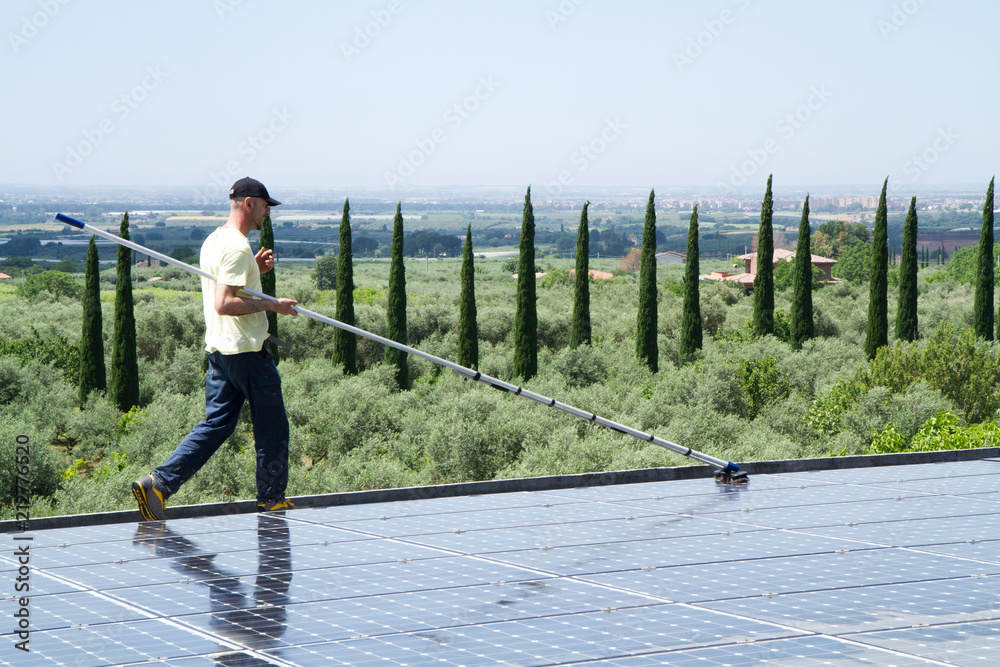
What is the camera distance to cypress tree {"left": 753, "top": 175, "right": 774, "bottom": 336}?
1623 inches

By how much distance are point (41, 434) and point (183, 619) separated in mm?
21364

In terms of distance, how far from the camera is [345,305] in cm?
3816

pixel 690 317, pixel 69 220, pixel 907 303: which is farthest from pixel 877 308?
pixel 69 220

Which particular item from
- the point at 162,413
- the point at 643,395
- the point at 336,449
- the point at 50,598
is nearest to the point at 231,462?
the point at 336,449

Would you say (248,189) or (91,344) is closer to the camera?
(248,189)

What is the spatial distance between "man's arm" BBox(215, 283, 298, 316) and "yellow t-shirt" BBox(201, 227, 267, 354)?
1.8 inches

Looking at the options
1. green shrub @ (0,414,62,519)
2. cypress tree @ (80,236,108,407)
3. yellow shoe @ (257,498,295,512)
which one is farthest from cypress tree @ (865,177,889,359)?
yellow shoe @ (257,498,295,512)

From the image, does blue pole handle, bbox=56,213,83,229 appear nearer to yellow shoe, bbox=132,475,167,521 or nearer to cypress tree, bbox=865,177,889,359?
yellow shoe, bbox=132,475,167,521

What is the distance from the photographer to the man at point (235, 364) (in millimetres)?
5828

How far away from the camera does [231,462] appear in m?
20.3

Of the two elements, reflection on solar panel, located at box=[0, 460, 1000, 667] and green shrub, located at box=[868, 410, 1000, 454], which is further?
green shrub, located at box=[868, 410, 1000, 454]

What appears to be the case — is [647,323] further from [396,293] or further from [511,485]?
[511,485]

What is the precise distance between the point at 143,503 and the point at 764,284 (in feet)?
124

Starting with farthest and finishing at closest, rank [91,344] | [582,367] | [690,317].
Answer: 1. [690,317]
2. [582,367]
3. [91,344]
